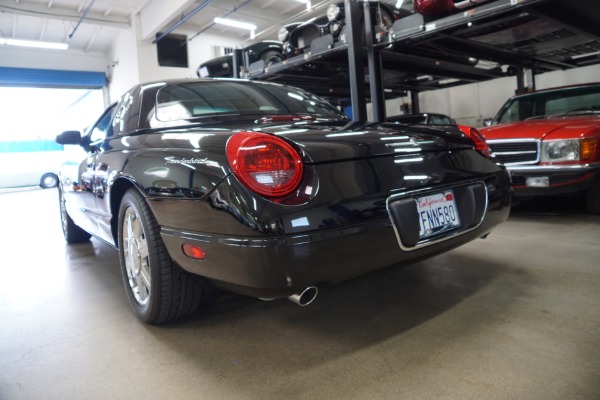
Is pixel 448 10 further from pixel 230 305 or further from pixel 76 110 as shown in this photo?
pixel 76 110

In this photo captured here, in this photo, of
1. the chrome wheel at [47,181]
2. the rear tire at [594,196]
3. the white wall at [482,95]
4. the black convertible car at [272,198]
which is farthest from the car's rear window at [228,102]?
the chrome wheel at [47,181]

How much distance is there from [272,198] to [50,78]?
607 inches

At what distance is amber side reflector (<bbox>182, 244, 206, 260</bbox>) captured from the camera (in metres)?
1.44

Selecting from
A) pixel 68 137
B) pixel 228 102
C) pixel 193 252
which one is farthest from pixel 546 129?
pixel 68 137

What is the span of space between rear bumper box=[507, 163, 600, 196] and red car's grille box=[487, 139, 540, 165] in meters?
0.07

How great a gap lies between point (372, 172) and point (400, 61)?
4018 millimetres

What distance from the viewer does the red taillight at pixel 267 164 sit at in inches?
50.8

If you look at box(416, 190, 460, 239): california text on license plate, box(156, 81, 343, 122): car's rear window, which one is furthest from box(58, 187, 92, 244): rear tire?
box(416, 190, 460, 239): california text on license plate

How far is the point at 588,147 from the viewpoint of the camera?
3191 mm

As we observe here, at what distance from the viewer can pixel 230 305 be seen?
2.04 metres

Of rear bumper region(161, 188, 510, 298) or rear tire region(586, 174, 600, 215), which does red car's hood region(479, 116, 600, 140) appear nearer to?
rear tire region(586, 174, 600, 215)

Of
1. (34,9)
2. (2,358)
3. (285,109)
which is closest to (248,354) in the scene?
(2,358)

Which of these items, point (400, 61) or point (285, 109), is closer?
point (285, 109)

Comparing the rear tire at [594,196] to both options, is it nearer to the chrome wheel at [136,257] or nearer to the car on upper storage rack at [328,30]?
the car on upper storage rack at [328,30]
